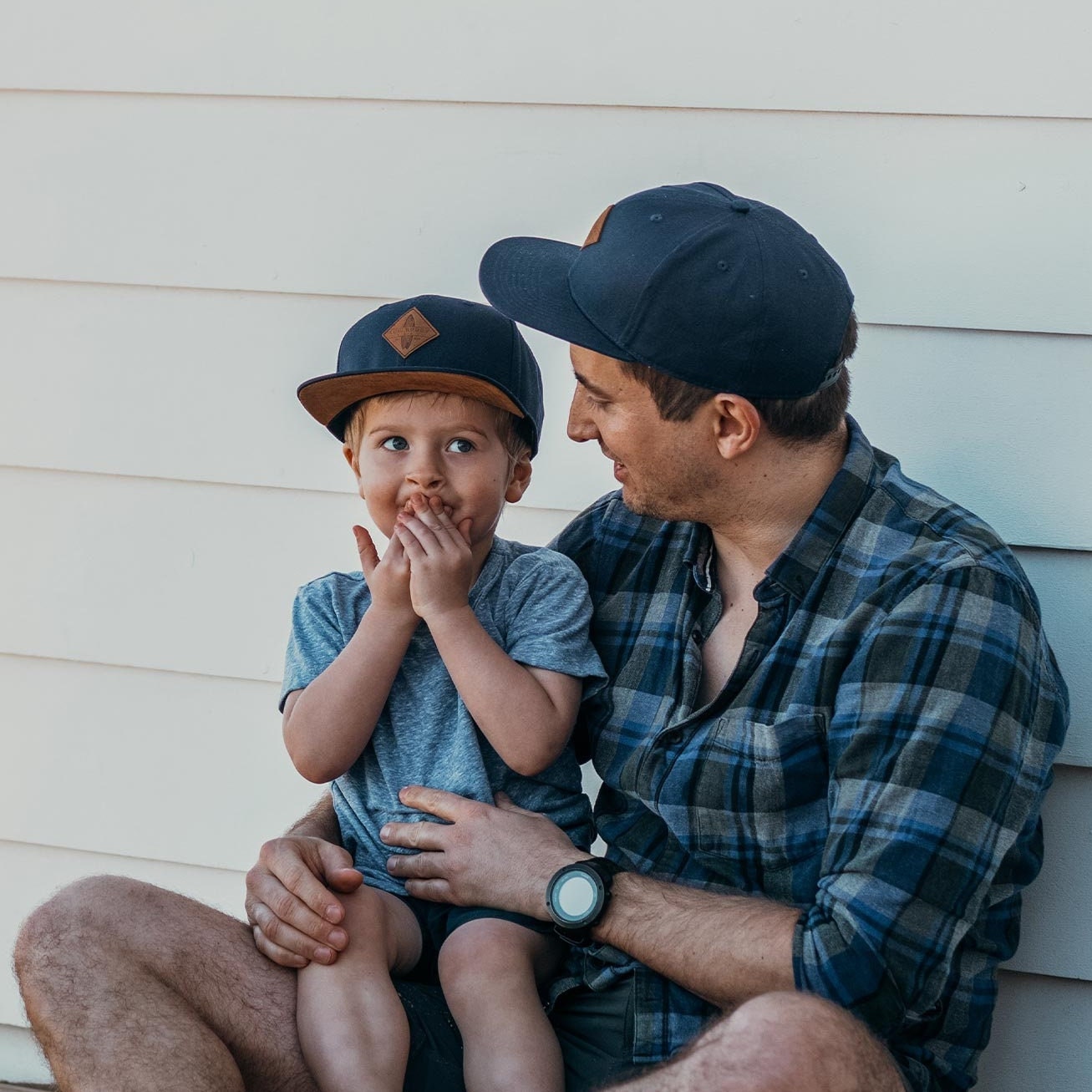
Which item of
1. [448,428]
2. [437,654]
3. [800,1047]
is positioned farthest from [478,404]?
[800,1047]

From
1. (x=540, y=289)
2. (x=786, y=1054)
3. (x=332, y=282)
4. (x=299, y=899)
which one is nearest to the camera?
(x=786, y=1054)

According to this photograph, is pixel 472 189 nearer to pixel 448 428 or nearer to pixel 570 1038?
pixel 448 428

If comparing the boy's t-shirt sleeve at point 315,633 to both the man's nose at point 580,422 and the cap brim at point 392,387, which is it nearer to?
the cap brim at point 392,387

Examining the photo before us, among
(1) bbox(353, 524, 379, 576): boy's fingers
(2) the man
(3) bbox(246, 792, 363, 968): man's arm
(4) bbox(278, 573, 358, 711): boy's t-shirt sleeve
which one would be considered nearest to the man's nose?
(2) the man

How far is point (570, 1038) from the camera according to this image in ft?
6.25

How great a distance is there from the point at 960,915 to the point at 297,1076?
87 centimetres

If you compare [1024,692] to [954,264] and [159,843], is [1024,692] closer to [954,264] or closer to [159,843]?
[954,264]

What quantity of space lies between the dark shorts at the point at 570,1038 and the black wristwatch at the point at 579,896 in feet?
0.44

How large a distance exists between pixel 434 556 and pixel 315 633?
266 millimetres

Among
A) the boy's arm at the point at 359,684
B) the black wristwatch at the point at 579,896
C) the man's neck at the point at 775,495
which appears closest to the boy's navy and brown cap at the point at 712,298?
the man's neck at the point at 775,495

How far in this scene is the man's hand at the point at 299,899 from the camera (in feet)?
5.89

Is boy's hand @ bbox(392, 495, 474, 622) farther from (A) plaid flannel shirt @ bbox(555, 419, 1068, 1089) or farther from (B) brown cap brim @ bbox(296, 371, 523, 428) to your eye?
(A) plaid flannel shirt @ bbox(555, 419, 1068, 1089)

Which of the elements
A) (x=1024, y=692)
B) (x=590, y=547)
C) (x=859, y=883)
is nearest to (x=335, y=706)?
(x=590, y=547)

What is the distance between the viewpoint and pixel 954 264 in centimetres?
215
